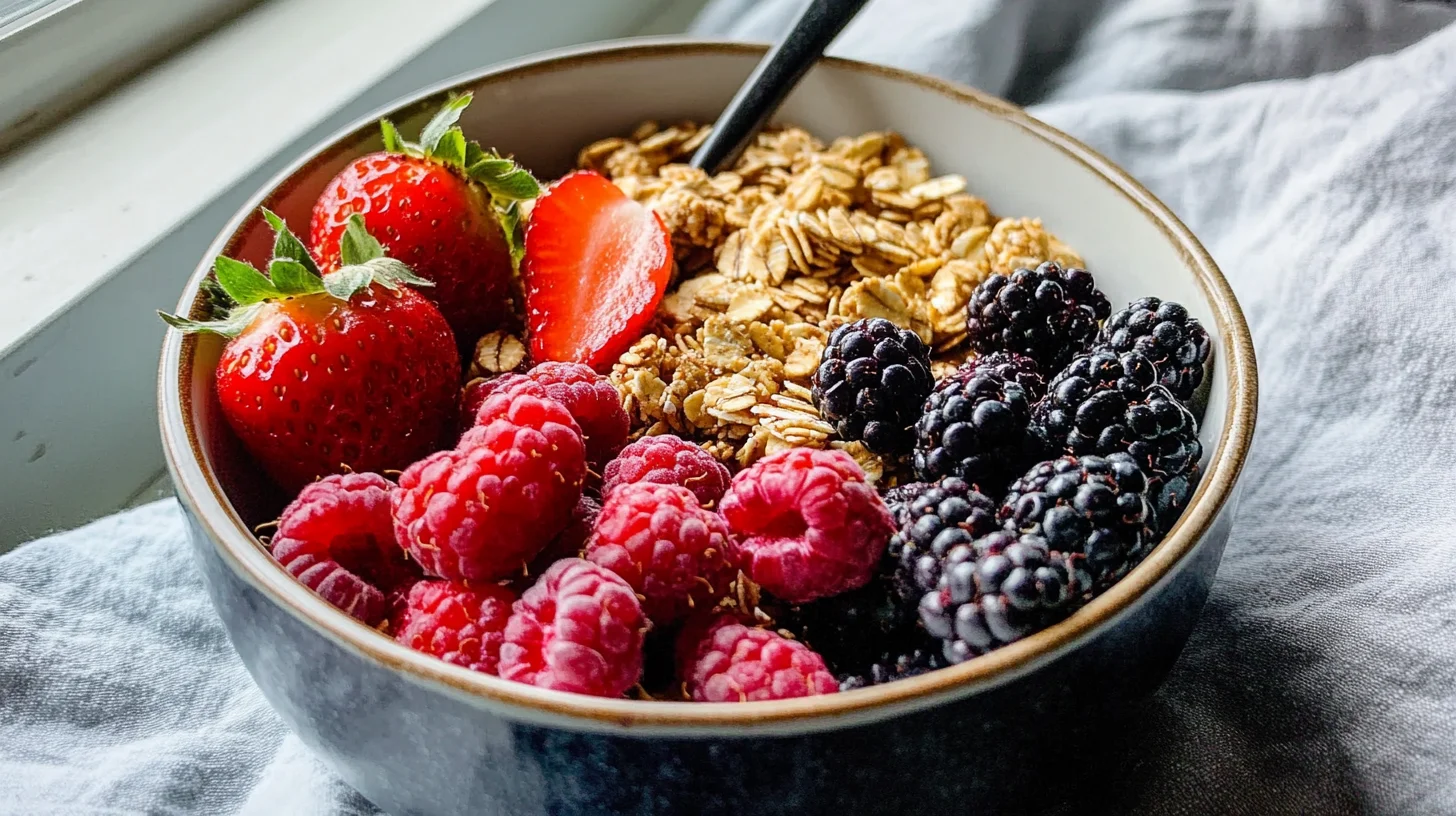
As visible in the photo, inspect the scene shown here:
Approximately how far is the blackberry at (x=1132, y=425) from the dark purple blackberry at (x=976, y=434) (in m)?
0.02

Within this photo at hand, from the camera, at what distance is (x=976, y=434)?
0.65 meters

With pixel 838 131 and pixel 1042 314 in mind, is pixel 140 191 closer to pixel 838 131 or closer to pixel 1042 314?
pixel 838 131

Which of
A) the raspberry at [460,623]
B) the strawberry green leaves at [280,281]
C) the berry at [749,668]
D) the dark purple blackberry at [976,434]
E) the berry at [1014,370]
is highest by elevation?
the strawberry green leaves at [280,281]

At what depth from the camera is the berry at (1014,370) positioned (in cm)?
71

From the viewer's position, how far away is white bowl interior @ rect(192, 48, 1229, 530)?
0.83m

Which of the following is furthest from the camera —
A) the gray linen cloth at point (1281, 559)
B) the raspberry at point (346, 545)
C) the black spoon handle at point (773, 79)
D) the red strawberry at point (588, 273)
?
the black spoon handle at point (773, 79)

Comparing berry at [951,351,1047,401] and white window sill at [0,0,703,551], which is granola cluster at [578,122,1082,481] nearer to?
berry at [951,351,1047,401]

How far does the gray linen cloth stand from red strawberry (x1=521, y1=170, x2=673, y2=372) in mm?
313

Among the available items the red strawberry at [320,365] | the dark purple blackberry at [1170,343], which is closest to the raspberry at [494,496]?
the red strawberry at [320,365]

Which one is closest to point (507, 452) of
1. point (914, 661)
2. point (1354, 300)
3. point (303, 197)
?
point (914, 661)

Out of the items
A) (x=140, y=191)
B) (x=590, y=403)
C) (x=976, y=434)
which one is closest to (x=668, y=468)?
(x=590, y=403)

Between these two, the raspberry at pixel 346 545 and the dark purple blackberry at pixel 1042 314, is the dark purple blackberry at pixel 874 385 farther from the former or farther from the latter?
the raspberry at pixel 346 545

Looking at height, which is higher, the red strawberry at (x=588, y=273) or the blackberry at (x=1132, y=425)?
the red strawberry at (x=588, y=273)

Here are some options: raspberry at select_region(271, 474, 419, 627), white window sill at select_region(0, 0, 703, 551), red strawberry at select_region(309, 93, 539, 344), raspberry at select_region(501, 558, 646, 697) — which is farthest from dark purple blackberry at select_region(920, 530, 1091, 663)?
white window sill at select_region(0, 0, 703, 551)
